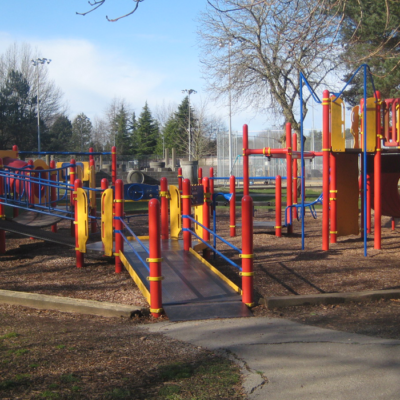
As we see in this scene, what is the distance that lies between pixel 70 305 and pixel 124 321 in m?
0.80

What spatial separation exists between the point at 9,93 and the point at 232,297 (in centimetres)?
5027

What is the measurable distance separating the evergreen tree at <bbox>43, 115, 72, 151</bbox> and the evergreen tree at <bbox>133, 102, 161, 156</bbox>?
32.6ft

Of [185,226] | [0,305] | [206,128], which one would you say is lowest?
[0,305]

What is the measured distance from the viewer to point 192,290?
588 centimetres

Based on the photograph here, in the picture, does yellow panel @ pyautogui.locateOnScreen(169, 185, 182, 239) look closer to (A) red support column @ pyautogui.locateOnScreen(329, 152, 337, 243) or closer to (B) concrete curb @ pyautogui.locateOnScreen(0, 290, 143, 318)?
(B) concrete curb @ pyautogui.locateOnScreen(0, 290, 143, 318)

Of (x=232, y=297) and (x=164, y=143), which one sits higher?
(x=164, y=143)

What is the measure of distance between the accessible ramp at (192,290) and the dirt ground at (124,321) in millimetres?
305

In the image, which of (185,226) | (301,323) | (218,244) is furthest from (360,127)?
(301,323)

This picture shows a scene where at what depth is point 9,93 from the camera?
165 feet

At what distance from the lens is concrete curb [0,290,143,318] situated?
537 centimetres

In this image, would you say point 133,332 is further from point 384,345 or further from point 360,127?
point 360,127

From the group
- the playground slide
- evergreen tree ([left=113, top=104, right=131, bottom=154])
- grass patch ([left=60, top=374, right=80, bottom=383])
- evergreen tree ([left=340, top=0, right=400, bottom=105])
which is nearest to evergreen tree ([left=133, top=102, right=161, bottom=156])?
evergreen tree ([left=113, top=104, right=131, bottom=154])

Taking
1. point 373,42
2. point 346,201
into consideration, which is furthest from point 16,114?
point 346,201

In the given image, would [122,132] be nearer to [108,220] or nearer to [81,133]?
[81,133]
